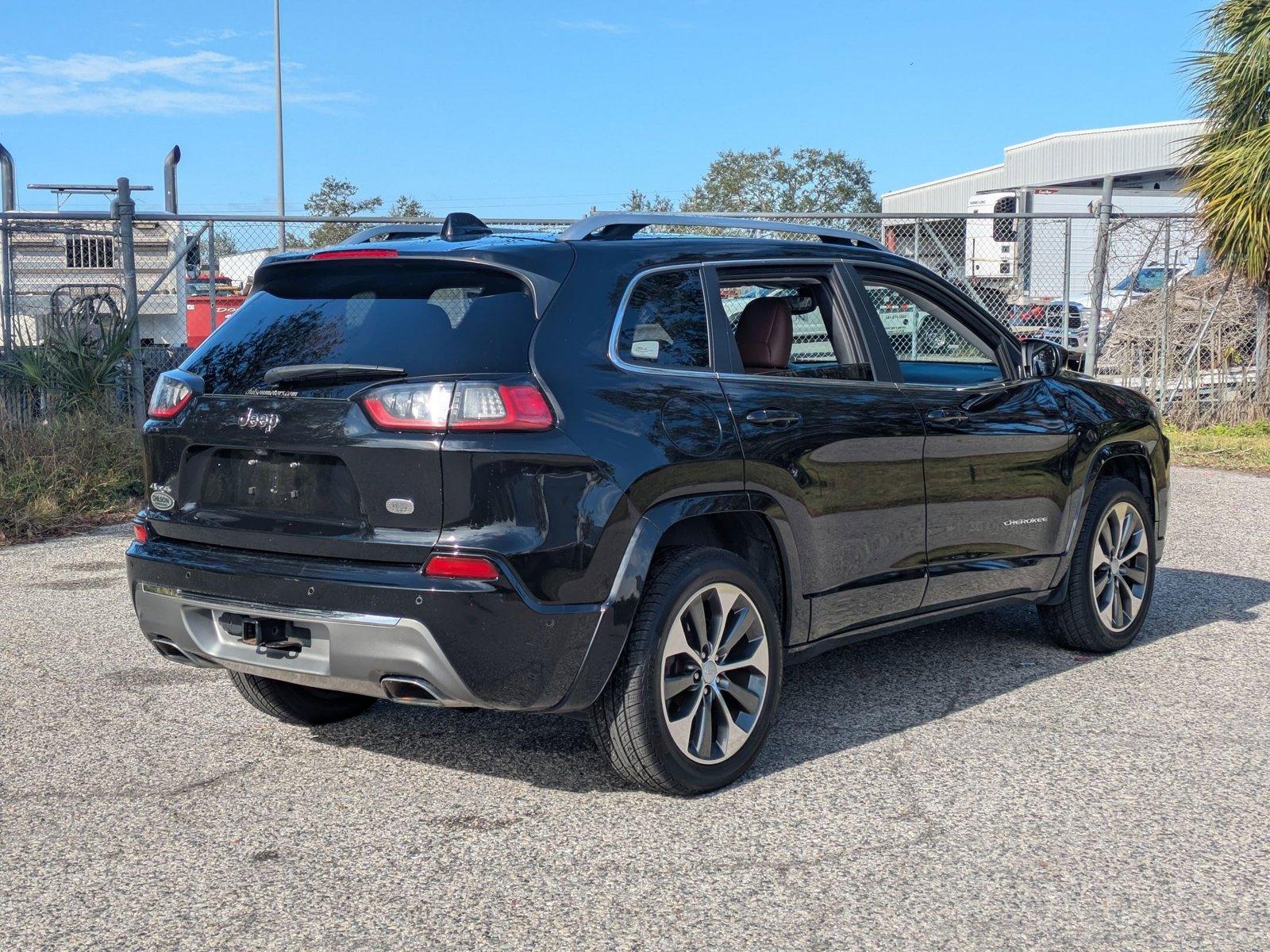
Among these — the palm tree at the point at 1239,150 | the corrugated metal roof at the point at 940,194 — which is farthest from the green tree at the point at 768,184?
the palm tree at the point at 1239,150

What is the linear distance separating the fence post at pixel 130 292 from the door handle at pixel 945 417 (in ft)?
27.8

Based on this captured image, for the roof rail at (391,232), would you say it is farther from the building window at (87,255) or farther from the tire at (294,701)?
the building window at (87,255)

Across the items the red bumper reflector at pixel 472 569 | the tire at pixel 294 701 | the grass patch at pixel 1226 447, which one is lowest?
the tire at pixel 294 701

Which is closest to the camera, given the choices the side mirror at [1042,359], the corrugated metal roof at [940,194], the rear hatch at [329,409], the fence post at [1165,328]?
the rear hatch at [329,409]

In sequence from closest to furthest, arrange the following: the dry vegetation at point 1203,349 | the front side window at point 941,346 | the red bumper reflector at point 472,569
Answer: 1. the red bumper reflector at point 472,569
2. the front side window at point 941,346
3. the dry vegetation at point 1203,349

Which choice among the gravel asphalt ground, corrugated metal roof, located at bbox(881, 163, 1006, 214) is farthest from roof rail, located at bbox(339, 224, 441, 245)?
corrugated metal roof, located at bbox(881, 163, 1006, 214)

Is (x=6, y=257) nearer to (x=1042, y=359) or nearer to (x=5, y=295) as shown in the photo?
(x=5, y=295)

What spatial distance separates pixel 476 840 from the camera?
399 cm

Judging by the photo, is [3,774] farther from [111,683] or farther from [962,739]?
[962,739]

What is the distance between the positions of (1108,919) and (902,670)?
8.13 feet

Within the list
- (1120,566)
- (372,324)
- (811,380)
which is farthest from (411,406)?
(1120,566)

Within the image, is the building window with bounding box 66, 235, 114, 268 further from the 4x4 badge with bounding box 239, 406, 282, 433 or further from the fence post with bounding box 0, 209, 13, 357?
the 4x4 badge with bounding box 239, 406, 282, 433

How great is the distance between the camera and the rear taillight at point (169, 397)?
4406mm

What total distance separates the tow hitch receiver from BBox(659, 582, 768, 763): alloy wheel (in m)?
1.07
